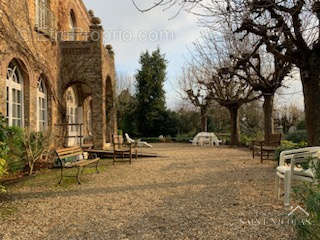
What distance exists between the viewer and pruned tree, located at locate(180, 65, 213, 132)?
68.7ft

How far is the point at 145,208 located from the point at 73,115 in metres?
11.4

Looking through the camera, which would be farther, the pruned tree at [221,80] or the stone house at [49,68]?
the pruned tree at [221,80]

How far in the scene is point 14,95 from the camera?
8.88m

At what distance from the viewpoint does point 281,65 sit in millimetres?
11359

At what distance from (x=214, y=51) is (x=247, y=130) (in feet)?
36.9

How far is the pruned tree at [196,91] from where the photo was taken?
68.7ft

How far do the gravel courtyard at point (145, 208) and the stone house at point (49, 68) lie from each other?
3436 mm

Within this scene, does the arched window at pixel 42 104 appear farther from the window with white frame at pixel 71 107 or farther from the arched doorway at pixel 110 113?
the arched doorway at pixel 110 113

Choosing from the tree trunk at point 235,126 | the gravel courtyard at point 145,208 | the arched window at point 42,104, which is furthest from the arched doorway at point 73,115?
the tree trunk at point 235,126

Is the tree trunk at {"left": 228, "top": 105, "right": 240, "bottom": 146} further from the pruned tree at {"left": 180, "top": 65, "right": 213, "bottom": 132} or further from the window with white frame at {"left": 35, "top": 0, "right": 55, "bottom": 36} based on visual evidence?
the window with white frame at {"left": 35, "top": 0, "right": 55, "bottom": 36}

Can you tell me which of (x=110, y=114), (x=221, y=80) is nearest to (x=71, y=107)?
(x=110, y=114)

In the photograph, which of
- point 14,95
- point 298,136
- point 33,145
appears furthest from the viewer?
point 298,136

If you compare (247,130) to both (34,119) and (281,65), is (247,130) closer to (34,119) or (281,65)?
(281,65)

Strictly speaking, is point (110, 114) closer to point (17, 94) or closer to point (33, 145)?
point (17, 94)
